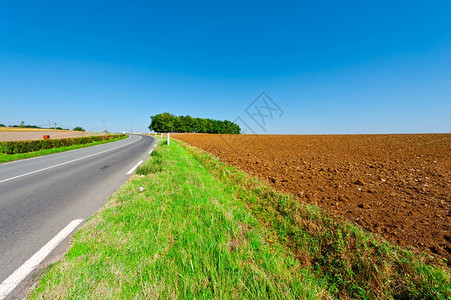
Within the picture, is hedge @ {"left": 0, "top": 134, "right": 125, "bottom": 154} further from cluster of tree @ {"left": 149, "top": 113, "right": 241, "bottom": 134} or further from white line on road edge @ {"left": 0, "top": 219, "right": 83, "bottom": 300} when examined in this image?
cluster of tree @ {"left": 149, "top": 113, "right": 241, "bottom": 134}

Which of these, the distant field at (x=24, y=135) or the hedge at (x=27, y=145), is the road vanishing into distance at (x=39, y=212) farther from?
the distant field at (x=24, y=135)

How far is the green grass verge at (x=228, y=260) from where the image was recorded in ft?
4.94

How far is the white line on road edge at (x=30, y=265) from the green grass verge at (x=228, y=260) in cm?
26

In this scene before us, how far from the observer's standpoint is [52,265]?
1.84 m

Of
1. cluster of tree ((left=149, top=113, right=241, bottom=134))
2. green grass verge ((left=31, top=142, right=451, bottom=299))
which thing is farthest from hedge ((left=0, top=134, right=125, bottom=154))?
cluster of tree ((left=149, top=113, right=241, bottom=134))

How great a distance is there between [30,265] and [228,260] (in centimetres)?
229

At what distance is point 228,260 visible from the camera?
1.82 metres

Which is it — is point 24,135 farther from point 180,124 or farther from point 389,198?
point 180,124

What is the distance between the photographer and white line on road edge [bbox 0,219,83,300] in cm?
160

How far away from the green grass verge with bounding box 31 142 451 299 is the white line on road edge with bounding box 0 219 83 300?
0.84ft

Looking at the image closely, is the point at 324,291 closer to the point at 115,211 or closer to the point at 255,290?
the point at 255,290

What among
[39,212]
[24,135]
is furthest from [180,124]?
[39,212]

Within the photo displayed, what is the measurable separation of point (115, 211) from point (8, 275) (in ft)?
4.14

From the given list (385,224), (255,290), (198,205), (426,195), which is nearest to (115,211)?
(198,205)
